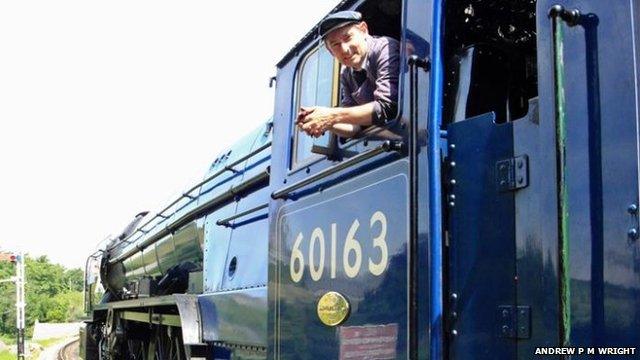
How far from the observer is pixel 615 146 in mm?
1846

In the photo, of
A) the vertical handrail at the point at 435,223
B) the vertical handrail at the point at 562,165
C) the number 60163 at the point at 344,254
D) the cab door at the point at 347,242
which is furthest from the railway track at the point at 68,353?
the vertical handrail at the point at 562,165

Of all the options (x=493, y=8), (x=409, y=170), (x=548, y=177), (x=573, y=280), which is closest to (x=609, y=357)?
(x=573, y=280)

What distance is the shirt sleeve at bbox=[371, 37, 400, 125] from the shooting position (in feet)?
8.92

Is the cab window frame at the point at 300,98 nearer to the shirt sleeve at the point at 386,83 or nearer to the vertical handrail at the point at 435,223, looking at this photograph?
the shirt sleeve at the point at 386,83

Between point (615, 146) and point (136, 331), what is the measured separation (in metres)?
7.08

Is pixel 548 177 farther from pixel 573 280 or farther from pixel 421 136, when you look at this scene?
pixel 421 136

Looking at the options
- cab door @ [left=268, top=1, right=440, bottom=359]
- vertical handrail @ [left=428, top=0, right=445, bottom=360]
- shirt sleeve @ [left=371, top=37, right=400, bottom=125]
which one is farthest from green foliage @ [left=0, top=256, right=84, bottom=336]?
vertical handrail @ [left=428, top=0, right=445, bottom=360]

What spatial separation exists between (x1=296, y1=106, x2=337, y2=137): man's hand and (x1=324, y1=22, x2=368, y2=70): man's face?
0.23 meters

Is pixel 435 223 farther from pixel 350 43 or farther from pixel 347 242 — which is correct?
pixel 350 43

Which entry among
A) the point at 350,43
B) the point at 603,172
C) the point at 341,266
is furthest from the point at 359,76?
the point at 603,172

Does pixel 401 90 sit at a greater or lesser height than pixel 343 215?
greater

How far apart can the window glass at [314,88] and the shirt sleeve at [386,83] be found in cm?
40

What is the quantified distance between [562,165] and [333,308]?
1.34 m

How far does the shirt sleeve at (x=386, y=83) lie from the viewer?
2719 mm
